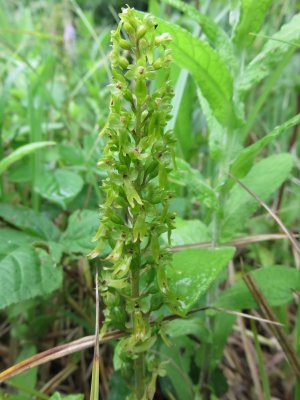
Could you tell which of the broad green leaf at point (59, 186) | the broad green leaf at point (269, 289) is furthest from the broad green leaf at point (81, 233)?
the broad green leaf at point (269, 289)

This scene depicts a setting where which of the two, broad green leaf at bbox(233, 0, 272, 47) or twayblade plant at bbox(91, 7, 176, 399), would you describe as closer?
twayblade plant at bbox(91, 7, 176, 399)

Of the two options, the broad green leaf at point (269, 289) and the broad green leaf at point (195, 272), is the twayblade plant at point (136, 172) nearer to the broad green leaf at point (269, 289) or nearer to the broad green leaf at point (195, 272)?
the broad green leaf at point (195, 272)

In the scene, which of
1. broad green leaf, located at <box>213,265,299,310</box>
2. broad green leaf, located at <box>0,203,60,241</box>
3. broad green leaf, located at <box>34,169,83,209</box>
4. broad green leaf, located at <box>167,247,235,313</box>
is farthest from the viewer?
broad green leaf, located at <box>34,169,83,209</box>

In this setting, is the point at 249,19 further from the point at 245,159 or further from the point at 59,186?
the point at 59,186

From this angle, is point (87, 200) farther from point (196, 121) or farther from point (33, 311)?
point (196, 121)

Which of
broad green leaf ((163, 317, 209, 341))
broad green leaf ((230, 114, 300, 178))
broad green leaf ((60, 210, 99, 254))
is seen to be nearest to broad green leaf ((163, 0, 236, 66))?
broad green leaf ((230, 114, 300, 178))

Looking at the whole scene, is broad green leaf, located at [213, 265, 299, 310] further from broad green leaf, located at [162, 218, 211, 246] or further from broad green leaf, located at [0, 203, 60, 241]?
broad green leaf, located at [0, 203, 60, 241]

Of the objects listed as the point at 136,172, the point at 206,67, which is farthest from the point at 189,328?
the point at 206,67
